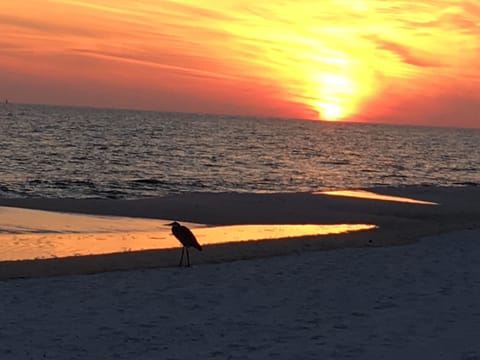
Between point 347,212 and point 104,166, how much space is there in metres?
33.4

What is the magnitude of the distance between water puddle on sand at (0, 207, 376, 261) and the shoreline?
4.02 feet

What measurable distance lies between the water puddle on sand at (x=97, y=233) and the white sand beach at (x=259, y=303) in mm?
1672

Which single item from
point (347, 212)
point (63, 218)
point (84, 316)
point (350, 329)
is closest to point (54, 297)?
point (84, 316)

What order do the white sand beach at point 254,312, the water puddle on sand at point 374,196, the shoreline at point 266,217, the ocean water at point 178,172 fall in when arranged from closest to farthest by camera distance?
the white sand beach at point 254,312 → the shoreline at point 266,217 → the water puddle on sand at point 374,196 → the ocean water at point 178,172

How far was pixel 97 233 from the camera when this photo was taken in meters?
24.1

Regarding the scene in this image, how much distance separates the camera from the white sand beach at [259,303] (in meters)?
10.7

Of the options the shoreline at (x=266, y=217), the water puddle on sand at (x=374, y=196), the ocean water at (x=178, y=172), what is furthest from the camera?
the ocean water at (x=178, y=172)

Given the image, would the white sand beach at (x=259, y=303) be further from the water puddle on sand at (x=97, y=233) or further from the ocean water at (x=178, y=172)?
the ocean water at (x=178, y=172)

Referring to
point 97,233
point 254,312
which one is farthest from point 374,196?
point 254,312

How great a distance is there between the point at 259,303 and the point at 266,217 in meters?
16.9

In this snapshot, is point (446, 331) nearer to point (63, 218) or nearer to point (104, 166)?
point (63, 218)

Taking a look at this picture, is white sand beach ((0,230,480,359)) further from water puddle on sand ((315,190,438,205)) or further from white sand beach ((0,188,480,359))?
water puddle on sand ((315,190,438,205))

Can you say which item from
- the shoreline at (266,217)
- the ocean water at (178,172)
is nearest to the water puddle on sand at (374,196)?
the shoreline at (266,217)

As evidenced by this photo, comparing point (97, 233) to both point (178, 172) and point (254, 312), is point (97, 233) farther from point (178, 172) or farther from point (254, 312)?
point (178, 172)
